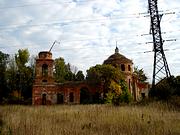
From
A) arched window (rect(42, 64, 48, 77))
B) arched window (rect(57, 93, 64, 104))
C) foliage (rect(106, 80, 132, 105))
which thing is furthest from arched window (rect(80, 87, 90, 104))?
arched window (rect(42, 64, 48, 77))

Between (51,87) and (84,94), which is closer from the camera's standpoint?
(51,87)

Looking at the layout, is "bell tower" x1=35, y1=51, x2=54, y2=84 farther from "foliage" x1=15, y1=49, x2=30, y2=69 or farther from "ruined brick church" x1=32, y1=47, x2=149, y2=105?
"foliage" x1=15, y1=49, x2=30, y2=69

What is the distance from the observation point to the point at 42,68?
56625mm

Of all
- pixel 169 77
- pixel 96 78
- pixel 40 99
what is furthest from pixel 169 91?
pixel 40 99

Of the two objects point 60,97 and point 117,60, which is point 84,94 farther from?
point 117,60

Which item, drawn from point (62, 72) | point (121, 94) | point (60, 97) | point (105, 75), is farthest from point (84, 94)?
point (62, 72)

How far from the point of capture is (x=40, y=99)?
55.8 m

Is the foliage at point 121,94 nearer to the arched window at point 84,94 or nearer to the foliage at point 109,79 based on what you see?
the foliage at point 109,79

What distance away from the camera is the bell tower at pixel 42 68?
2203 inches

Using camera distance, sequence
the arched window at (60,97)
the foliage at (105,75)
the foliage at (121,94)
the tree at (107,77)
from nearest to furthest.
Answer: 1. the foliage at (121,94)
2. the tree at (107,77)
3. the foliage at (105,75)
4. the arched window at (60,97)

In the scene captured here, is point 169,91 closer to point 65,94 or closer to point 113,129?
point 113,129

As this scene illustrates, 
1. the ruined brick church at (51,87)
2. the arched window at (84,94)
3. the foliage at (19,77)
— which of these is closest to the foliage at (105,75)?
the ruined brick church at (51,87)

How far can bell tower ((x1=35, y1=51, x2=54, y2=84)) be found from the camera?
184 feet

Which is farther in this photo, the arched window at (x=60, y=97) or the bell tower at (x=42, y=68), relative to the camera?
the arched window at (x=60, y=97)
